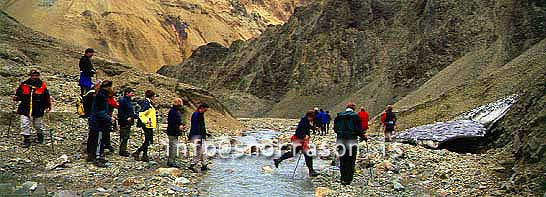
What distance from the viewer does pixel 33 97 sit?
12531 mm

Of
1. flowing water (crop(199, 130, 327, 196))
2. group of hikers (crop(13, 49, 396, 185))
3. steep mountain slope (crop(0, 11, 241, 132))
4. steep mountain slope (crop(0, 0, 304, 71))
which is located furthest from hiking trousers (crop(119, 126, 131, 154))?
steep mountain slope (crop(0, 0, 304, 71))

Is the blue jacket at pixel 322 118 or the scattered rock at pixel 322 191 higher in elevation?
the blue jacket at pixel 322 118

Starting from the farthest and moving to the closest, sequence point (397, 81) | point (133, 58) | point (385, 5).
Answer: point (133, 58) → point (385, 5) → point (397, 81)

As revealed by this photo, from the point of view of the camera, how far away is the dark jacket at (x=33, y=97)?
40.8 ft

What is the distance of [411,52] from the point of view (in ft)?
201

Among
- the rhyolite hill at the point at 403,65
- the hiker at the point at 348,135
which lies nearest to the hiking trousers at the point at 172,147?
the hiker at the point at 348,135

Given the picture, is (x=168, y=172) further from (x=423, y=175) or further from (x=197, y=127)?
(x=423, y=175)

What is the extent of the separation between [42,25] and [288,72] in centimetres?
6240

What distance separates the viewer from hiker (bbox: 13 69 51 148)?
1242cm

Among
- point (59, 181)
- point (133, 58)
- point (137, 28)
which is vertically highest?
point (137, 28)

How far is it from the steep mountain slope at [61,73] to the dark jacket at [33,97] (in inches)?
247

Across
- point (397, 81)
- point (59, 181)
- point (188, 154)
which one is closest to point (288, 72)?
point (397, 81)

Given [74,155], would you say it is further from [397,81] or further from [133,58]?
[133,58]

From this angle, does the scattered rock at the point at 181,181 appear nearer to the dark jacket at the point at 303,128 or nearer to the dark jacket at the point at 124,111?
the dark jacket at the point at 124,111
